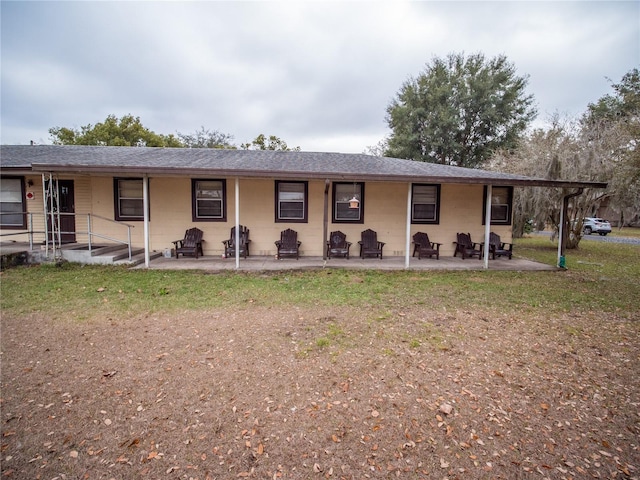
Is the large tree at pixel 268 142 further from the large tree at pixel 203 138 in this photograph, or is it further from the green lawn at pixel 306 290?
the green lawn at pixel 306 290

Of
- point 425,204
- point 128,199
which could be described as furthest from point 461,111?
point 128,199

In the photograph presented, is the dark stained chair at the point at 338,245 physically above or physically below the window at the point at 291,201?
below

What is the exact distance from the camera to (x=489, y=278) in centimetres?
761

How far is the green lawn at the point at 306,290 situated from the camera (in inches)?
210

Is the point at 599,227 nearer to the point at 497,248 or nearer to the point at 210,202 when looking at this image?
the point at 497,248

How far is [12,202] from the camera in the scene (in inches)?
388

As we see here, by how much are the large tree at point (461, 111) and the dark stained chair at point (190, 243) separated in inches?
659

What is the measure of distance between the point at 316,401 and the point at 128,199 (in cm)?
961

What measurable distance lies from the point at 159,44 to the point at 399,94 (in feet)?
A: 53.7

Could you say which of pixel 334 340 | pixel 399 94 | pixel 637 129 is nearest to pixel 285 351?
pixel 334 340

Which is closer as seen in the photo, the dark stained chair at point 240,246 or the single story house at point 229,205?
the dark stained chair at point 240,246

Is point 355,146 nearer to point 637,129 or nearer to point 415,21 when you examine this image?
point 415,21

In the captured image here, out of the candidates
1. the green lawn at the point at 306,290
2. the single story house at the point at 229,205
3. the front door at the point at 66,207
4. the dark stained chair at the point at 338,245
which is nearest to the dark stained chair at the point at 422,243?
the single story house at the point at 229,205

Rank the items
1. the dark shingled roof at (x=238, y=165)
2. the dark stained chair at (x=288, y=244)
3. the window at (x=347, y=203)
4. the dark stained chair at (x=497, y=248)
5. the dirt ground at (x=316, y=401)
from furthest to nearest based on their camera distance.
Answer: the window at (x=347, y=203) → the dark stained chair at (x=497, y=248) → the dark stained chair at (x=288, y=244) → the dark shingled roof at (x=238, y=165) → the dirt ground at (x=316, y=401)
